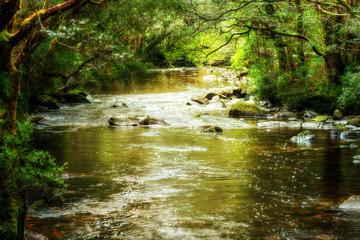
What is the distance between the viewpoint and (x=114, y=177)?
9430mm

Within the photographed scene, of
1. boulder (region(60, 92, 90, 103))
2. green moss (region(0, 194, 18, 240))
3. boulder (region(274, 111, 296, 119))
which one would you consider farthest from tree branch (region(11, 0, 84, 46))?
boulder (region(60, 92, 90, 103))

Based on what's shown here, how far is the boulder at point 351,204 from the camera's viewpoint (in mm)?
6928

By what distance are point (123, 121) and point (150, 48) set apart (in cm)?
634

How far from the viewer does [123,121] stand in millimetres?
18578

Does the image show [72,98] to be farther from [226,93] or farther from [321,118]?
[321,118]

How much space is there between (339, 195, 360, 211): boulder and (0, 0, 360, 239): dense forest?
4.93 m

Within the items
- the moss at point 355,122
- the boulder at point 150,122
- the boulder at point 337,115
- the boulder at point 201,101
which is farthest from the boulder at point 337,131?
the boulder at point 201,101

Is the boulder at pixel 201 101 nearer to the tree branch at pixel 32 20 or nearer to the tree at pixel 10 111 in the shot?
the tree at pixel 10 111

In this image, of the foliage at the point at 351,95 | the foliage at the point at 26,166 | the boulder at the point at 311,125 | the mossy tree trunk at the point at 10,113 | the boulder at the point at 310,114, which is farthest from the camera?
the boulder at the point at 310,114

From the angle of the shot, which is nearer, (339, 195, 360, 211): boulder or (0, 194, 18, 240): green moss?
(0, 194, 18, 240): green moss

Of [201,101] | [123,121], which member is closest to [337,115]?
[201,101]

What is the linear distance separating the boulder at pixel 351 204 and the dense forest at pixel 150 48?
16.2 feet

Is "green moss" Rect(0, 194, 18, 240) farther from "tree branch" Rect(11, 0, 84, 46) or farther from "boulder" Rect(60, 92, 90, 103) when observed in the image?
"boulder" Rect(60, 92, 90, 103)

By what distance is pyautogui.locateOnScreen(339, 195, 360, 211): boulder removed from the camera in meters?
6.93
